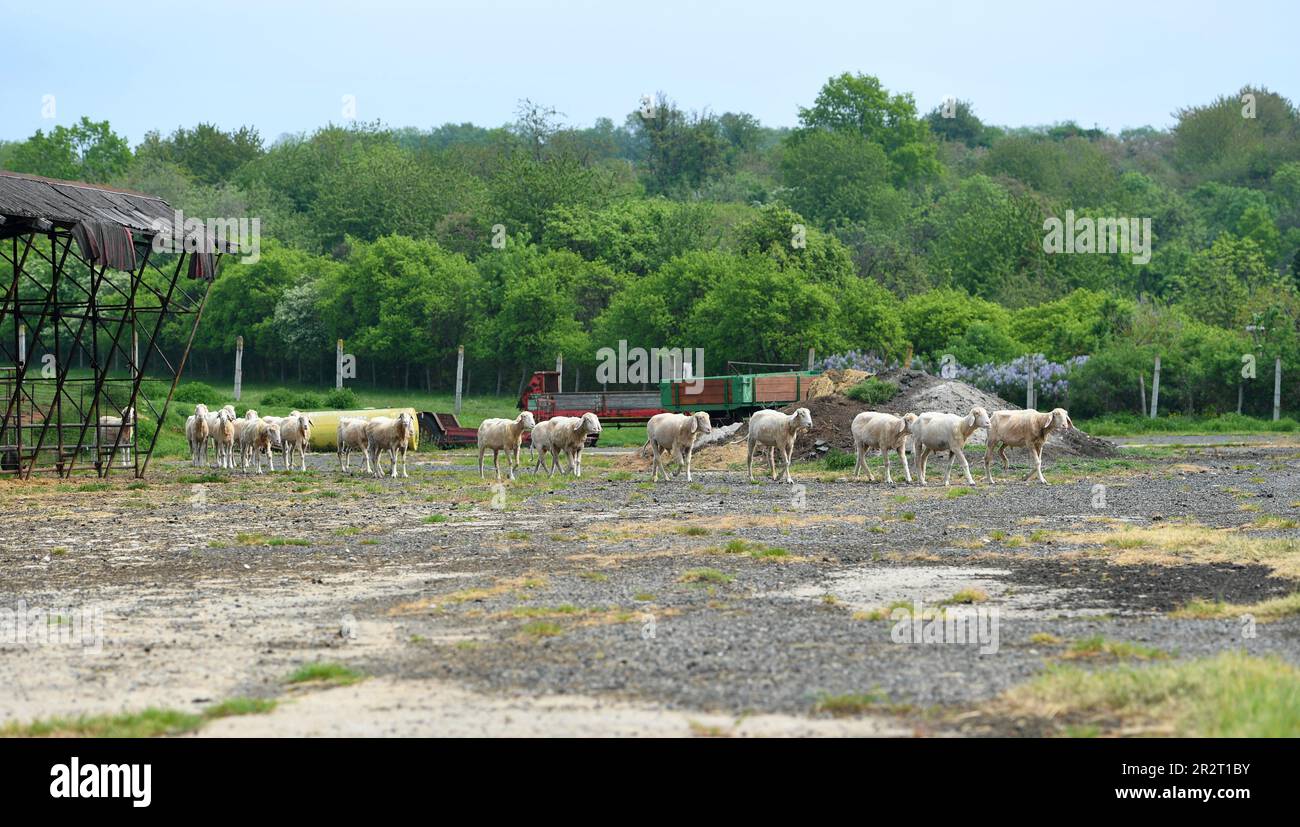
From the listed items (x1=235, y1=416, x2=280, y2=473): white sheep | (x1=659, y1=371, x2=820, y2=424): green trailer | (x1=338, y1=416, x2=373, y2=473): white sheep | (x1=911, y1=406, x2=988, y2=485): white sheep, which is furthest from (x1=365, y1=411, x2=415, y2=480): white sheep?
(x1=659, y1=371, x2=820, y2=424): green trailer

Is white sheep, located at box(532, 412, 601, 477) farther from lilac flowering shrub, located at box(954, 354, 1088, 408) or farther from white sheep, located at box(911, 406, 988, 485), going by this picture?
lilac flowering shrub, located at box(954, 354, 1088, 408)

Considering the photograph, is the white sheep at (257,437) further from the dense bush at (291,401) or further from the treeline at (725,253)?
the treeline at (725,253)

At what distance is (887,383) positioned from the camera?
150 ft

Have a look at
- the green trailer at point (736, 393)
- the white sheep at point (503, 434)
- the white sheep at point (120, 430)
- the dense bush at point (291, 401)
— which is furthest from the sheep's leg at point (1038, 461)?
the dense bush at point (291, 401)

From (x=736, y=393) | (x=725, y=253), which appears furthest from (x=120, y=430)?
(x=725, y=253)

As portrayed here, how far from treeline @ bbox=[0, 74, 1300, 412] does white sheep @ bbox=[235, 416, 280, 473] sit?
2797 centimetres

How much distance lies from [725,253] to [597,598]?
2664 inches

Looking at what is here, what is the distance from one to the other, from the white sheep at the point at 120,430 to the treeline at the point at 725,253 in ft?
96.4

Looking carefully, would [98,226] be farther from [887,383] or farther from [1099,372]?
[1099,372]

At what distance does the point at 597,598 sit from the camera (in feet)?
53.7

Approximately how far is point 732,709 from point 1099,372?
55341mm

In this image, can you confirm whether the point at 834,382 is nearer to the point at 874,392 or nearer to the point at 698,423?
the point at 874,392

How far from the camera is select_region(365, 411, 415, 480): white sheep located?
3944 centimetres
